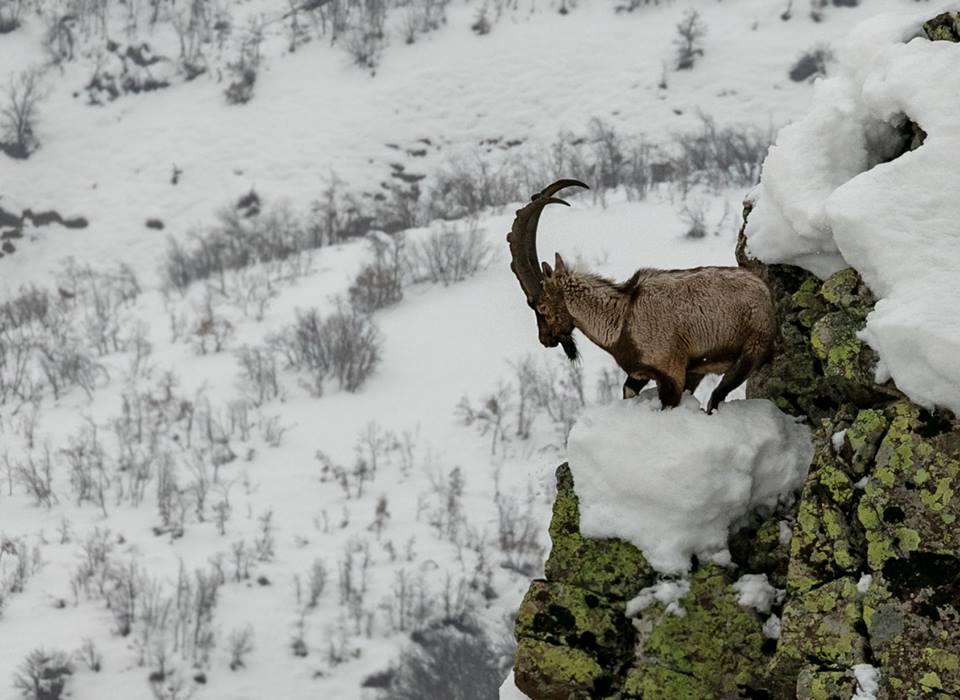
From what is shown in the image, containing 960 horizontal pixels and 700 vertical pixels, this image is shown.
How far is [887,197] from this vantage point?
416 cm

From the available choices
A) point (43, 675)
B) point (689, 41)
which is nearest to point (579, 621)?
point (43, 675)

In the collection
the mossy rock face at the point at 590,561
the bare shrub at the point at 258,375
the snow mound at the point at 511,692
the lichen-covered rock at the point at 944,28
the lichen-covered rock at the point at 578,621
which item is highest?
the lichen-covered rock at the point at 944,28

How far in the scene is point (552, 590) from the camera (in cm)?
509

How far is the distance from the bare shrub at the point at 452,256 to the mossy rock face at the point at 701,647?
1694cm

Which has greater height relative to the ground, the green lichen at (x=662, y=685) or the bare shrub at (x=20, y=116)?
the green lichen at (x=662, y=685)

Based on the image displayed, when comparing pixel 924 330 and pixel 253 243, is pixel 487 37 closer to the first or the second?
pixel 253 243

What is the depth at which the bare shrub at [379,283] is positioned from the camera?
21359 mm

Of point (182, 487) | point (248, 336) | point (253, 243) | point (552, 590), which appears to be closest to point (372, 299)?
point (248, 336)

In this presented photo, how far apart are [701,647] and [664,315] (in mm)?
1556

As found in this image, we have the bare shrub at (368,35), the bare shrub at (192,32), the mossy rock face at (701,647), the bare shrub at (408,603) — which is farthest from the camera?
the bare shrub at (192,32)

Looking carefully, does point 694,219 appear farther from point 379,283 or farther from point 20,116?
point 20,116

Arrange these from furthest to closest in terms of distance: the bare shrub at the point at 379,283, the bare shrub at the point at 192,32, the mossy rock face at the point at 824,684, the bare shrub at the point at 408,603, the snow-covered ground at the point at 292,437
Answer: the bare shrub at the point at 192,32 → the bare shrub at the point at 379,283 → the bare shrub at the point at 408,603 → the snow-covered ground at the point at 292,437 → the mossy rock face at the point at 824,684

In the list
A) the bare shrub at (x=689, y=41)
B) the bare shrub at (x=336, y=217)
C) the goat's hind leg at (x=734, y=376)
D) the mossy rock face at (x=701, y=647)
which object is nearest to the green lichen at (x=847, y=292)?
the goat's hind leg at (x=734, y=376)

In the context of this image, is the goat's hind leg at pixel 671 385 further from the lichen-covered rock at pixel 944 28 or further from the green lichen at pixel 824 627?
the lichen-covered rock at pixel 944 28
